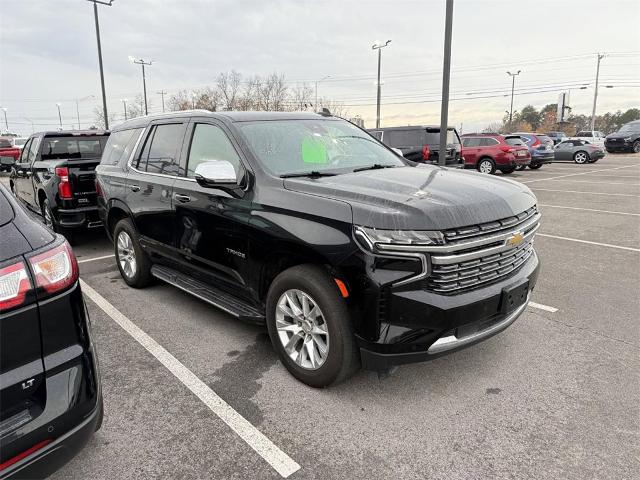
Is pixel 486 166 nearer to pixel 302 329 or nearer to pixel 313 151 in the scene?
pixel 313 151

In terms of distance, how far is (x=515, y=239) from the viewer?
2938 mm

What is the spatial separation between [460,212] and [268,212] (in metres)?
1.28

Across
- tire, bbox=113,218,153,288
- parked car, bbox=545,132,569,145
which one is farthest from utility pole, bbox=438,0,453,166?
parked car, bbox=545,132,569,145

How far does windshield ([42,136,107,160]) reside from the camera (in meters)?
7.64

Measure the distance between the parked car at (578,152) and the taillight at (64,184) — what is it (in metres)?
27.7

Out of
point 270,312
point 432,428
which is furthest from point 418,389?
point 270,312

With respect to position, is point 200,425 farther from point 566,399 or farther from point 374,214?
point 566,399

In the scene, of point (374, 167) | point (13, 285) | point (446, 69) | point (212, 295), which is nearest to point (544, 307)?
point (374, 167)

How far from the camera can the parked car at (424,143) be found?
14.6m

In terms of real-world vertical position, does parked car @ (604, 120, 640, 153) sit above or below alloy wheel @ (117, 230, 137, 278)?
above

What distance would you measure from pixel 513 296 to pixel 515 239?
366 millimetres

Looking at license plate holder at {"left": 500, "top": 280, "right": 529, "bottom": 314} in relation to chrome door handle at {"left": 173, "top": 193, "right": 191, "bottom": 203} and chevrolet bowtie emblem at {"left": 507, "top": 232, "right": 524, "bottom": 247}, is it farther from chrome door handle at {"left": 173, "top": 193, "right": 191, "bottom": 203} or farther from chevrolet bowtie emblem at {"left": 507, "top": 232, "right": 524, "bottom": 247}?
chrome door handle at {"left": 173, "top": 193, "right": 191, "bottom": 203}

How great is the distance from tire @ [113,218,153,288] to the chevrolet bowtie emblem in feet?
11.9

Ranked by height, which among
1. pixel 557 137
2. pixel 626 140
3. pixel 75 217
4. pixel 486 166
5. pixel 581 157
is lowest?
pixel 75 217
